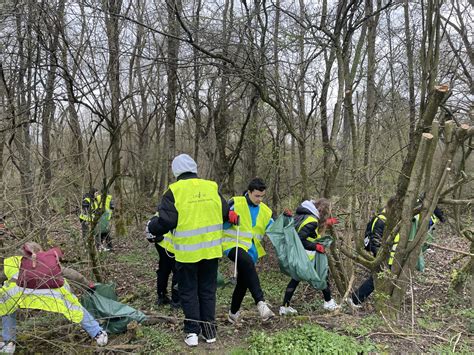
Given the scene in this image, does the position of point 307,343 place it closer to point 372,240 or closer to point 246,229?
point 246,229

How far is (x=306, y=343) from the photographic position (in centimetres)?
367

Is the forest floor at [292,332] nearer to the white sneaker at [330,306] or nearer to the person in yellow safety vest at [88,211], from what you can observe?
the white sneaker at [330,306]

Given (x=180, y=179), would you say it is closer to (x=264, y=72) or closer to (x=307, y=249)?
(x=307, y=249)

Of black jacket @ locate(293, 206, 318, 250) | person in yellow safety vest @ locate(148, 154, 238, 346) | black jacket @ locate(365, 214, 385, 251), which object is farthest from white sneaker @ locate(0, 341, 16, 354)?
black jacket @ locate(365, 214, 385, 251)

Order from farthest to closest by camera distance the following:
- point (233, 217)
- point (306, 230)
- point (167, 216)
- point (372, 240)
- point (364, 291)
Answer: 1. point (372, 240)
2. point (364, 291)
3. point (306, 230)
4. point (233, 217)
5. point (167, 216)

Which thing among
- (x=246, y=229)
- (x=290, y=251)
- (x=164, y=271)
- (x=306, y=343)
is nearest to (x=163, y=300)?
(x=164, y=271)

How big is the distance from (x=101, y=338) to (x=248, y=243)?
1779 millimetres

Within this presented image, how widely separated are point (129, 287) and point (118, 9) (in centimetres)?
445

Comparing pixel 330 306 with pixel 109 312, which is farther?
pixel 330 306

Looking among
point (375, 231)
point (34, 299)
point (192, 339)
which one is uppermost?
point (375, 231)

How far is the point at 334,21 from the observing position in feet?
20.4

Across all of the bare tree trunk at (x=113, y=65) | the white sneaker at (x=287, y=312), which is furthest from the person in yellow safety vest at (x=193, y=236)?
the bare tree trunk at (x=113, y=65)

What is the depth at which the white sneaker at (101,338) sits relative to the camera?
3869mm

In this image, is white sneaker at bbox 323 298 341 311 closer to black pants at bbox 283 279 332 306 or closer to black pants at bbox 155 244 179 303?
black pants at bbox 283 279 332 306
